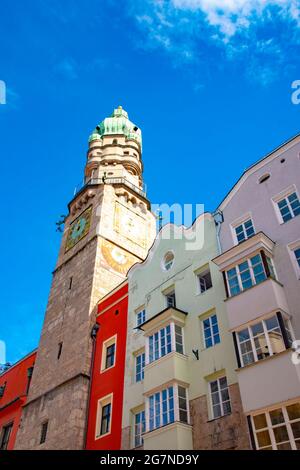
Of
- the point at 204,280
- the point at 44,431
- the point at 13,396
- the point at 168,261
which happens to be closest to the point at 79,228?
the point at 13,396

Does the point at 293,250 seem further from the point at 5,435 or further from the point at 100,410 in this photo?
the point at 5,435

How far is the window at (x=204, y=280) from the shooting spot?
22.5 meters

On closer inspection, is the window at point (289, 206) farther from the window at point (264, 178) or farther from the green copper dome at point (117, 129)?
the green copper dome at point (117, 129)

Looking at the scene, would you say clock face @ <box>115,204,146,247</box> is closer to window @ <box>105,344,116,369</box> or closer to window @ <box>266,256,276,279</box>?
window @ <box>105,344,116,369</box>

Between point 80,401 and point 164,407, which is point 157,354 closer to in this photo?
point 164,407

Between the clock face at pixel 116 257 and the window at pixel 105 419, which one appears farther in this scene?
the clock face at pixel 116 257

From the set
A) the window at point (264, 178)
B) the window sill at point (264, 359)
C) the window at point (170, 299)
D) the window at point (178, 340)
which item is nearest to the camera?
A: the window sill at point (264, 359)

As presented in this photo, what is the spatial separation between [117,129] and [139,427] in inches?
1584

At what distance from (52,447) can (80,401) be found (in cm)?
299

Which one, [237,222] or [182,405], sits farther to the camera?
[237,222]

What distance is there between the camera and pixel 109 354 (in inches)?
1038

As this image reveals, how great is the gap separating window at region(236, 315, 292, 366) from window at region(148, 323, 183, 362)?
13.0 feet

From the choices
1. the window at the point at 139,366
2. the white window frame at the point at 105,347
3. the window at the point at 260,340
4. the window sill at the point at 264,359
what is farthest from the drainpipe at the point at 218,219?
the white window frame at the point at 105,347

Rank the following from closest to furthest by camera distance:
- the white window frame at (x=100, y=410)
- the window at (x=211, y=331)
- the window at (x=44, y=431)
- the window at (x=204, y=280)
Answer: the window at (x=211, y=331), the window at (x=204, y=280), the white window frame at (x=100, y=410), the window at (x=44, y=431)
